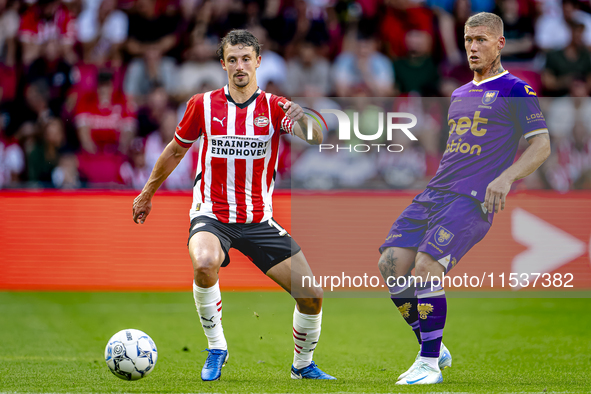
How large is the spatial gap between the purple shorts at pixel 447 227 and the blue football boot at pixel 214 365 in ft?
5.05

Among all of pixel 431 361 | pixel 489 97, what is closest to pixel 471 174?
pixel 489 97

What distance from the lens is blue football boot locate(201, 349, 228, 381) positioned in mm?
5180

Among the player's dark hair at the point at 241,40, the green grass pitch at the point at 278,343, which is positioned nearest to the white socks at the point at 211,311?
the green grass pitch at the point at 278,343

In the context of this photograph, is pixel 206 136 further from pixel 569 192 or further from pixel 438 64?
pixel 438 64

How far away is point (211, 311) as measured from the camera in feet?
17.5

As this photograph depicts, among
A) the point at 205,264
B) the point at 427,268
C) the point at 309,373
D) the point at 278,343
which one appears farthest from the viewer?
the point at 278,343

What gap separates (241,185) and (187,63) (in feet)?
24.8

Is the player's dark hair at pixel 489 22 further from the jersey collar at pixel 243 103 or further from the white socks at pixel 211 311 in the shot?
the white socks at pixel 211 311

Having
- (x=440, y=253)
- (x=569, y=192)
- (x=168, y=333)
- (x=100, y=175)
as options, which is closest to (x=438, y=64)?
(x=569, y=192)

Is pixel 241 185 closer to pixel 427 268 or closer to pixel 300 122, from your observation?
pixel 300 122

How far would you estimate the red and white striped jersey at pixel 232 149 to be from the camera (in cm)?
546

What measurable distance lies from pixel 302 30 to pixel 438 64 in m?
2.44

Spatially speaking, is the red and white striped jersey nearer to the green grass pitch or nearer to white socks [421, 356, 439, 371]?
the green grass pitch

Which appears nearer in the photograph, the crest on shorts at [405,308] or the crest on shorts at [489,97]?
the crest on shorts at [489,97]
